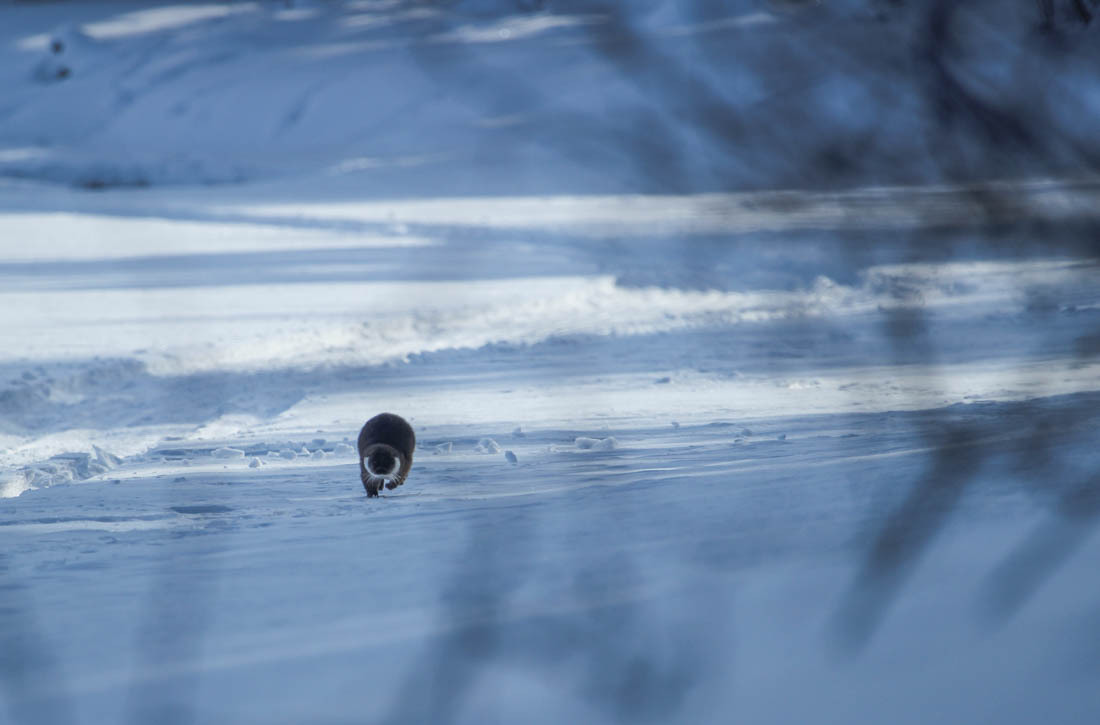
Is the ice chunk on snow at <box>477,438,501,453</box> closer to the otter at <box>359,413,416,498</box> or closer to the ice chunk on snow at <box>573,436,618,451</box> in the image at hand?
the ice chunk on snow at <box>573,436,618,451</box>

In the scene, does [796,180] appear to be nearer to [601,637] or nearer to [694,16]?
[694,16]

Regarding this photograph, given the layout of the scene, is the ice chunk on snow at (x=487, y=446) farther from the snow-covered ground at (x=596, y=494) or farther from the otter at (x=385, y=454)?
the otter at (x=385, y=454)

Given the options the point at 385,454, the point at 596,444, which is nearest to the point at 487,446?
the point at 596,444

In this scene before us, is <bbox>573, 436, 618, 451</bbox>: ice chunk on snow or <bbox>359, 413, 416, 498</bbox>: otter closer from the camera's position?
<bbox>359, 413, 416, 498</bbox>: otter

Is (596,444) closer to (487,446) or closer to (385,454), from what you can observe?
(487,446)

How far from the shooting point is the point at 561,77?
66cm

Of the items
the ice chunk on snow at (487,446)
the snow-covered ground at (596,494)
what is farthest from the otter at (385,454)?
the ice chunk on snow at (487,446)

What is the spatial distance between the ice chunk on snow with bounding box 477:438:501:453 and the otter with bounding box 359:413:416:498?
0.27 meters

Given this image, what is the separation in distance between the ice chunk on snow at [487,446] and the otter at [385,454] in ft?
0.90

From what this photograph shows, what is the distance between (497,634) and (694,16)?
475mm

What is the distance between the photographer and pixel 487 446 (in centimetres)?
216

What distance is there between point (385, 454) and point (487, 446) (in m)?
0.44

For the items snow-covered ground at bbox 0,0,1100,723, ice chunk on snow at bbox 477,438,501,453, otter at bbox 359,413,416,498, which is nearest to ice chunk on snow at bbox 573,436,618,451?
snow-covered ground at bbox 0,0,1100,723

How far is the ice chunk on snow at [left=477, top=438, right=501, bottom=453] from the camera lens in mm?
2123
